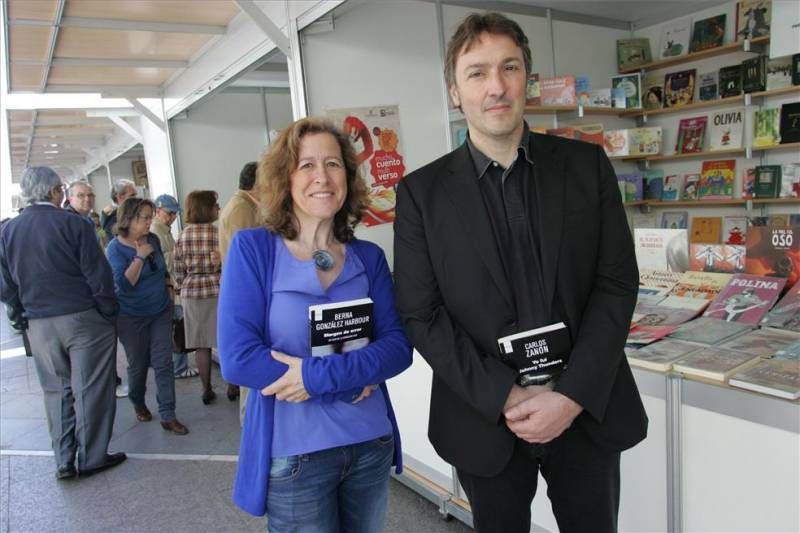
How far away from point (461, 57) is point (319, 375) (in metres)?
0.79

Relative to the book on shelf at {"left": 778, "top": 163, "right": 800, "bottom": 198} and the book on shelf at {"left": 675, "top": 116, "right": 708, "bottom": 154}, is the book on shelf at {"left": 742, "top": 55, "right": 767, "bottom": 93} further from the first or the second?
the book on shelf at {"left": 778, "top": 163, "right": 800, "bottom": 198}

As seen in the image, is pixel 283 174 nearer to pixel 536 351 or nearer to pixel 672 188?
pixel 536 351

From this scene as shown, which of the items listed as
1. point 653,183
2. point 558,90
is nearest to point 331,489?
point 558,90

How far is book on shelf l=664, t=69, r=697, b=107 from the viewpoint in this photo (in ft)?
16.8

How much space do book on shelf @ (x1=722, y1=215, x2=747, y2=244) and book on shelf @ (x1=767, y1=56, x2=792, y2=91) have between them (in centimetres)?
105

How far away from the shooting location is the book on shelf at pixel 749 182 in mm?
4641

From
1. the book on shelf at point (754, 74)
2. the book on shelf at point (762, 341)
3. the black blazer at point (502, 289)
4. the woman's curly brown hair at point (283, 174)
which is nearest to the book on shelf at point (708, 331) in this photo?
the book on shelf at point (762, 341)

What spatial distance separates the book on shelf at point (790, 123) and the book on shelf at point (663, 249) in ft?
9.43

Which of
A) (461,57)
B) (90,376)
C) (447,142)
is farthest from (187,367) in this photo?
(461,57)

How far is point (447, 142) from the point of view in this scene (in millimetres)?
3656

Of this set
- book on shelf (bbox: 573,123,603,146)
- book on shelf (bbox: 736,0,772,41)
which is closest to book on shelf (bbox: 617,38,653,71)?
book on shelf (bbox: 736,0,772,41)

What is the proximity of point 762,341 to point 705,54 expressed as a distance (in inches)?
161

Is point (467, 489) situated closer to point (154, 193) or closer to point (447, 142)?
point (447, 142)

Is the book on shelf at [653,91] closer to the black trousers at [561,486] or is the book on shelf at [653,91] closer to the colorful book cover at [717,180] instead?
the colorful book cover at [717,180]
